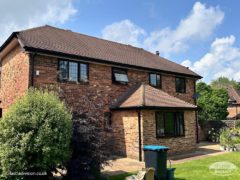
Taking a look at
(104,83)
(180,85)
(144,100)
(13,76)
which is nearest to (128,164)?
(144,100)

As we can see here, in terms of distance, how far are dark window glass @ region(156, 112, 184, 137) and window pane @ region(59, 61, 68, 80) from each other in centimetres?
602

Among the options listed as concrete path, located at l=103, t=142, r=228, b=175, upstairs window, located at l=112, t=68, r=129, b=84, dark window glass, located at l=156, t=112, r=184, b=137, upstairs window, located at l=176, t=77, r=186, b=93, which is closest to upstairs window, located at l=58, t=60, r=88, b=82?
upstairs window, located at l=112, t=68, r=129, b=84

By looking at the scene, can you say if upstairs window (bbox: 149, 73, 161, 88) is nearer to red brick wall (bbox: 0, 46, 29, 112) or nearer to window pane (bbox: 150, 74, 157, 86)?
window pane (bbox: 150, 74, 157, 86)

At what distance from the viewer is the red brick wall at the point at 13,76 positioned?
13.4 meters

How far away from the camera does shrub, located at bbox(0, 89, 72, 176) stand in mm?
7582

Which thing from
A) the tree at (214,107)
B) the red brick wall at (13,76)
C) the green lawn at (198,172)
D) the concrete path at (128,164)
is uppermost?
the red brick wall at (13,76)

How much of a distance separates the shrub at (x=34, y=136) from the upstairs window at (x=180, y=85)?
47.9 ft

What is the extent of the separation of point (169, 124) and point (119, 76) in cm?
482

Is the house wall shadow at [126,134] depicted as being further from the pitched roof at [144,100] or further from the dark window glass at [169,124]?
the dark window glass at [169,124]

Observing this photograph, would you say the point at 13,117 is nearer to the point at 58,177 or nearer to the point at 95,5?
the point at 58,177

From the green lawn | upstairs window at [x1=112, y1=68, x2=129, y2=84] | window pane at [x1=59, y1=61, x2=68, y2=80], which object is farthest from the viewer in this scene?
upstairs window at [x1=112, y1=68, x2=129, y2=84]

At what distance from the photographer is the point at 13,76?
49.7 feet

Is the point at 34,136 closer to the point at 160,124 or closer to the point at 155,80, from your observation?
the point at 160,124

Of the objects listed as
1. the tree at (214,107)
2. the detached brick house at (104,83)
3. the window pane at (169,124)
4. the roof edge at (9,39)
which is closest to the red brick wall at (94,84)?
the detached brick house at (104,83)
